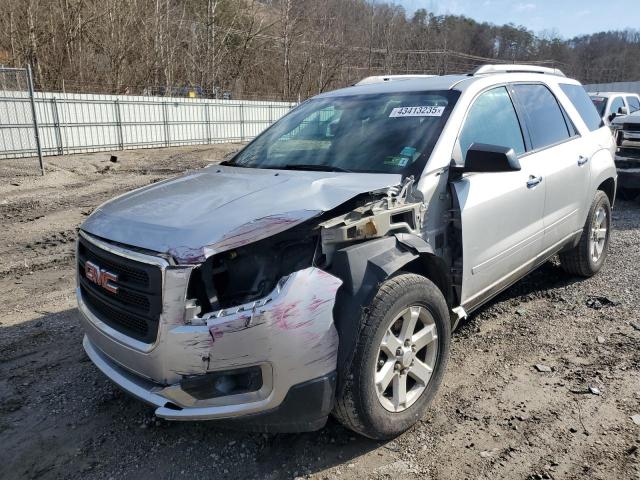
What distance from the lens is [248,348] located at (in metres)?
2.20

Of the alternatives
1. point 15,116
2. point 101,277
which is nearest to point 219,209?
point 101,277

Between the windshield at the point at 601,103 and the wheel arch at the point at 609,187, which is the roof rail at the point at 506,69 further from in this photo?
the windshield at the point at 601,103

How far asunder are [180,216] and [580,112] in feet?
13.6

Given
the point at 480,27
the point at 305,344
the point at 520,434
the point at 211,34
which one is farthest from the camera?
the point at 480,27

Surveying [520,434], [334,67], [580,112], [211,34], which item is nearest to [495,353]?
[520,434]

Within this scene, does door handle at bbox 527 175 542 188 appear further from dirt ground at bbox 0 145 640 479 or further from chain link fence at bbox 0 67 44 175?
chain link fence at bbox 0 67 44 175

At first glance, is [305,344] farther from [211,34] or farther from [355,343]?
[211,34]

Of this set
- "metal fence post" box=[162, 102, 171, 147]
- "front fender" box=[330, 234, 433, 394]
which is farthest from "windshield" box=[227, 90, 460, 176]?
"metal fence post" box=[162, 102, 171, 147]

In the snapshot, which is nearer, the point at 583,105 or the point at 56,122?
the point at 583,105

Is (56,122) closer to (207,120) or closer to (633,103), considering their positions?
(207,120)

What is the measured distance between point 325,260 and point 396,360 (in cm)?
70

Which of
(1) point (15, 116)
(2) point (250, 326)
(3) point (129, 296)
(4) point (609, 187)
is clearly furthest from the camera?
(1) point (15, 116)

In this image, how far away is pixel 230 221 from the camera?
241cm

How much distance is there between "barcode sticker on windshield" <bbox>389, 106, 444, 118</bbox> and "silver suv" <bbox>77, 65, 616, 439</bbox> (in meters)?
0.01
